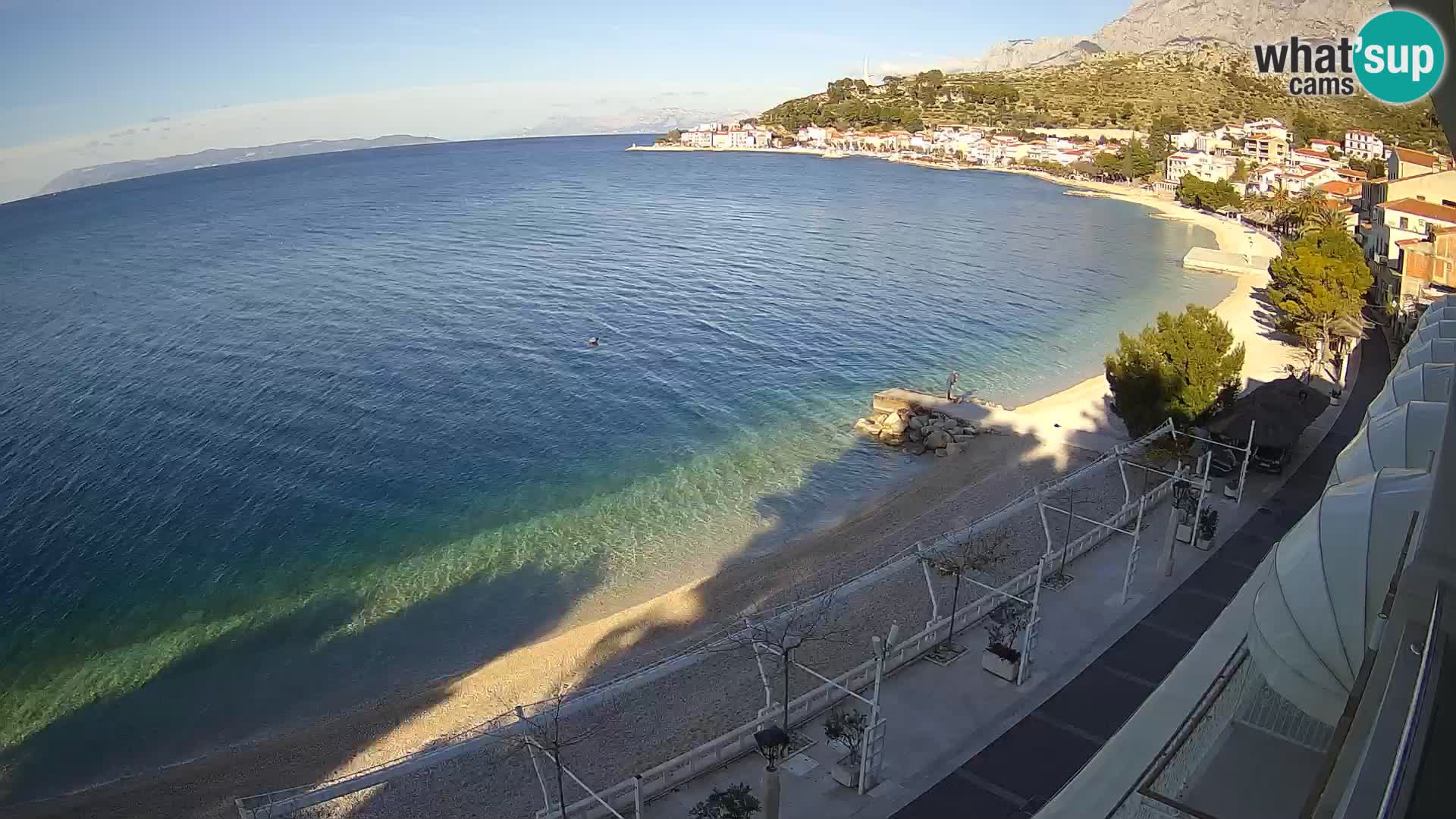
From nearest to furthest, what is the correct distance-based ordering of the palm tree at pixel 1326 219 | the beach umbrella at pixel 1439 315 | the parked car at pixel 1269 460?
the beach umbrella at pixel 1439 315, the parked car at pixel 1269 460, the palm tree at pixel 1326 219

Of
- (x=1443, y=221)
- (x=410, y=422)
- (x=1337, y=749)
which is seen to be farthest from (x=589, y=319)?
(x=1337, y=749)

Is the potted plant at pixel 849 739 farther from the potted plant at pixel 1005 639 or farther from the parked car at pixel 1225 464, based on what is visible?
the parked car at pixel 1225 464

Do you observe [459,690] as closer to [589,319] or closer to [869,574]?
[869,574]

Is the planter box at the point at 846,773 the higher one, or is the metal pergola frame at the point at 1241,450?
the metal pergola frame at the point at 1241,450

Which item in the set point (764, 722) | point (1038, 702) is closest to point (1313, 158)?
point (1038, 702)

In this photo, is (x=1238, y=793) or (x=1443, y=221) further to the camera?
(x=1443, y=221)

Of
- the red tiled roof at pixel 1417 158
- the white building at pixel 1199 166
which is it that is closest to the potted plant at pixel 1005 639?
the red tiled roof at pixel 1417 158
